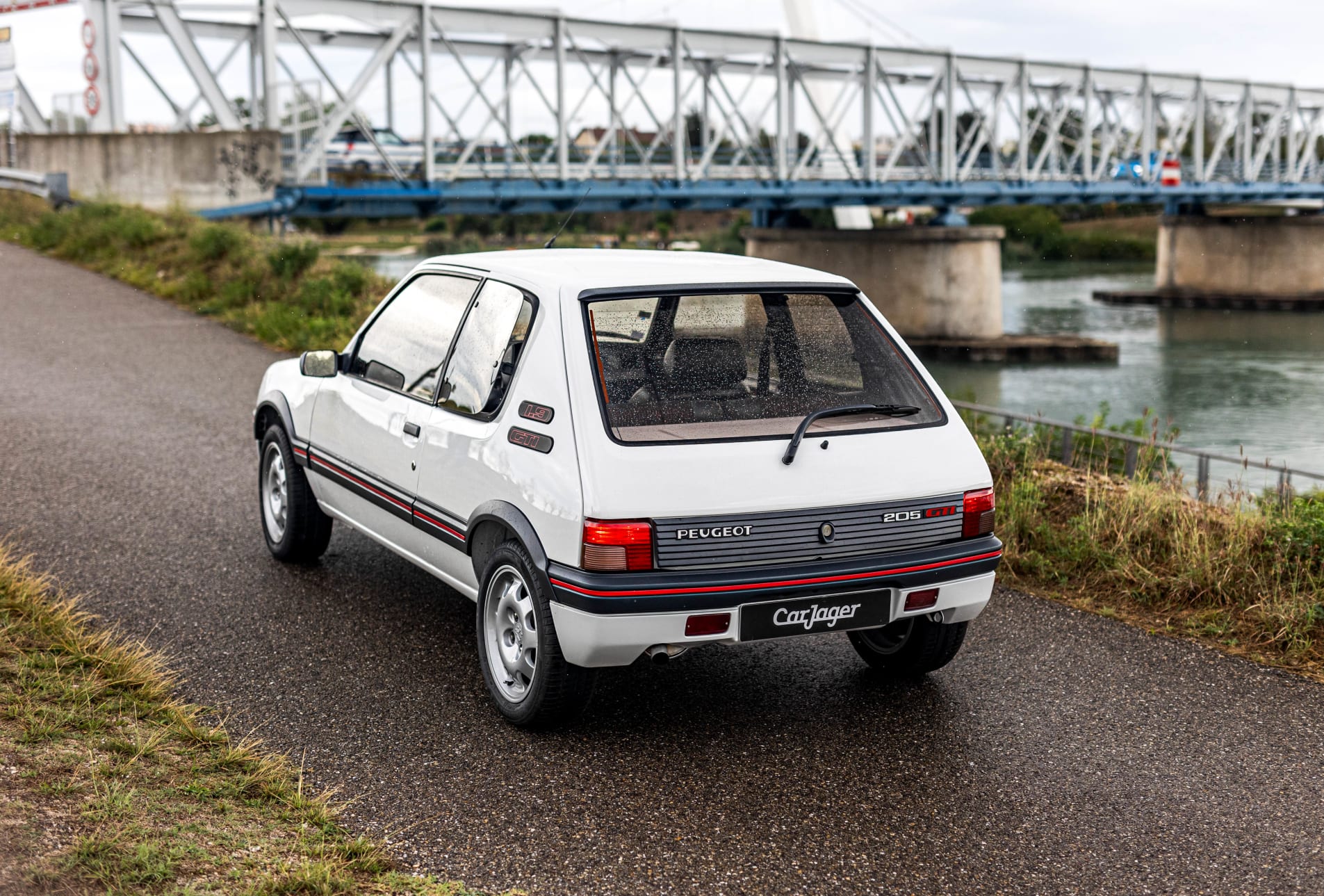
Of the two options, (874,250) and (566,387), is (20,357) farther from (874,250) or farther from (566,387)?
(874,250)

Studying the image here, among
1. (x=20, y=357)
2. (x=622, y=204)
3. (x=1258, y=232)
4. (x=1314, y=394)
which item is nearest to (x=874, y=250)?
(x=622, y=204)

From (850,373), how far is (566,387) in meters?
1.10

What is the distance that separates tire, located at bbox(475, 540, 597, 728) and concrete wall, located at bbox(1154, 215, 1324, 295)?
70304mm

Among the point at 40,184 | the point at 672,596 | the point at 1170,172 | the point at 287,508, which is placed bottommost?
the point at 287,508

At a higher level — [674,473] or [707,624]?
[674,473]

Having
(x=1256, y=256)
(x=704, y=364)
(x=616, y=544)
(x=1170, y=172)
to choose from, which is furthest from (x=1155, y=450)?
(x=1256, y=256)

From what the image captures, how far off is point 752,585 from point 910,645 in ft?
3.87

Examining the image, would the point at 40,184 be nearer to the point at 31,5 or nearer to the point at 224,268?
the point at 31,5

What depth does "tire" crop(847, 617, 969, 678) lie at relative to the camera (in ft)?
16.7

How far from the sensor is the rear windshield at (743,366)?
4.54 metres

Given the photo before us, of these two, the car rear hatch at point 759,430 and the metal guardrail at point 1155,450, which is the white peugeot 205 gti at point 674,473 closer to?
the car rear hatch at point 759,430

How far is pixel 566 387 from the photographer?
4453 mm

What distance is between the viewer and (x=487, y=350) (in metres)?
5.02

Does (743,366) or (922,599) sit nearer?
(922,599)
